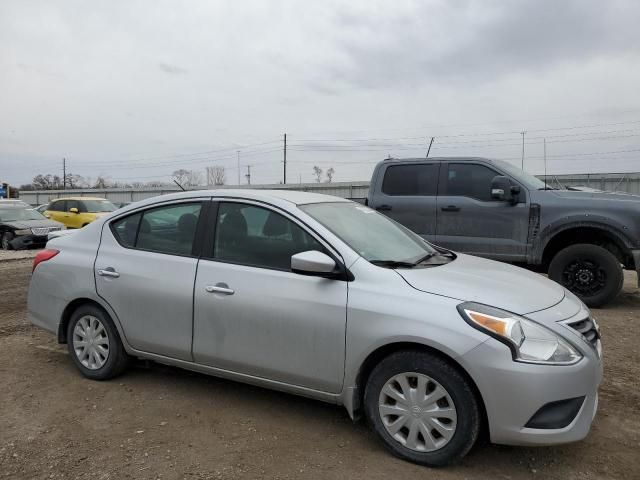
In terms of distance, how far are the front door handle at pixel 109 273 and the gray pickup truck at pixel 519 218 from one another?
472cm

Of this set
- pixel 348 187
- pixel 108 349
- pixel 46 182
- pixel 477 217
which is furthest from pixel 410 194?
pixel 46 182

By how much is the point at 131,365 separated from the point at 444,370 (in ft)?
9.40

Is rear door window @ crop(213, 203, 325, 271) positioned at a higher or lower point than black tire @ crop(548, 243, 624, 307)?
higher

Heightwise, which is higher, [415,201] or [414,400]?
[415,201]

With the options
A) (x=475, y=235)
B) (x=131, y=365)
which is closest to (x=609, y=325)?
(x=475, y=235)

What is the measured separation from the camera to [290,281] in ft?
11.0

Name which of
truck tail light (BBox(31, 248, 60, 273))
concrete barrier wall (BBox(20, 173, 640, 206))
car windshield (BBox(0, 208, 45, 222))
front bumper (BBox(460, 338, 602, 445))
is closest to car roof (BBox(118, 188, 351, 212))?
truck tail light (BBox(31, 248, 60, 273))

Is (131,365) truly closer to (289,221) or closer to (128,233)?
(128,233)

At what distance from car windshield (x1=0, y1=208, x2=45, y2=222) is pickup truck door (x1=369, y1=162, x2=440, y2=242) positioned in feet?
39.3

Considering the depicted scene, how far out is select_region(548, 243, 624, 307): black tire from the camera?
6.62 m

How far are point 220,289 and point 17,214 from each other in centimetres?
1445

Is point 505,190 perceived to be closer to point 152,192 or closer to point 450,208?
point 450,208

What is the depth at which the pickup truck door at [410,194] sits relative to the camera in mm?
7664

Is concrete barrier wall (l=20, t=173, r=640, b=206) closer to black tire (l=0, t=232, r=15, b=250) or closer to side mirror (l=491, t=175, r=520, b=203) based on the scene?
side mirror (l=491, t=175, r=520, b=203)
